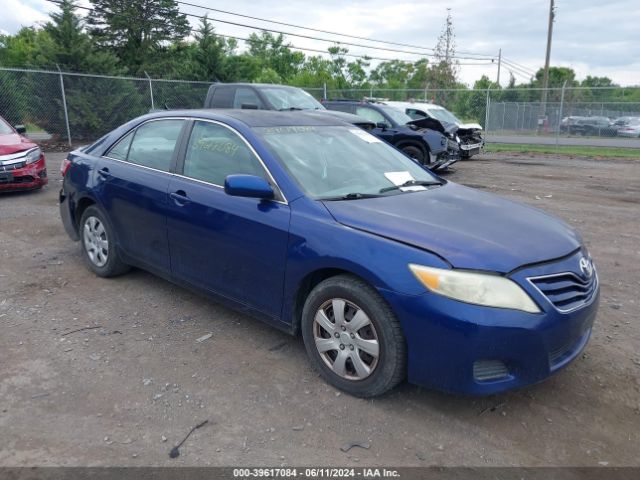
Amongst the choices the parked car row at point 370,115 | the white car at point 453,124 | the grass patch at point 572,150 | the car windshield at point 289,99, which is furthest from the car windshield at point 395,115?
the grass patch at point 572,150

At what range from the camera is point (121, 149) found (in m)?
4.90

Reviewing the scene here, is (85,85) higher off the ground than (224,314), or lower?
higher

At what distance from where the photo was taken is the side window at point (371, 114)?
1238 centimetres

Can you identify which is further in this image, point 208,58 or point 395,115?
point 208,58

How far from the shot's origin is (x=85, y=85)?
1691 cm

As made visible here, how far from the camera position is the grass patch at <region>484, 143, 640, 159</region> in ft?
59.5

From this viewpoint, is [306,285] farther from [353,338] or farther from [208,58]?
[208,58]

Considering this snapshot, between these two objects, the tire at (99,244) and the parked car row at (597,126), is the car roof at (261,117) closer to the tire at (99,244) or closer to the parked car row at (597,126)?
the tire at (99,244)

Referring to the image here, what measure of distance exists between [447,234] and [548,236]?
69 centimetres

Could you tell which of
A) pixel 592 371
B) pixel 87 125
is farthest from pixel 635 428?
pixel 87 125

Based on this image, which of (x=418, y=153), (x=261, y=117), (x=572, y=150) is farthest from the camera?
(x=572, y=150)

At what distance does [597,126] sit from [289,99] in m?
17.8

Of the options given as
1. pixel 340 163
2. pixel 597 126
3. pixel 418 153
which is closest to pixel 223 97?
pixel 418 153

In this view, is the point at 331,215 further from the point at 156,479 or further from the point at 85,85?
the point at 85,85
